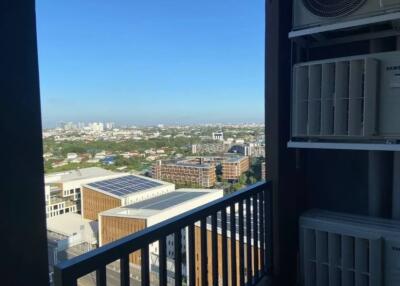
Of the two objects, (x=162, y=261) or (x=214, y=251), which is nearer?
(x=162, y=261)

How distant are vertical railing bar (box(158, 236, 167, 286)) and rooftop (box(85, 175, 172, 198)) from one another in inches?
22.8

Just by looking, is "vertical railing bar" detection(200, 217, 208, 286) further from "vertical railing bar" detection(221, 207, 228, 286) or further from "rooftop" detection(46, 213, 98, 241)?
"rooftop" detection(46, 213, 98, 241)

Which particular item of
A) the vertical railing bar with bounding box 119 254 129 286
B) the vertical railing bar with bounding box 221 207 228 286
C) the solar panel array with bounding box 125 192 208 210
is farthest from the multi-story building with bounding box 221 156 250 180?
the vertical railing bar with bounding box 119 254 129 286

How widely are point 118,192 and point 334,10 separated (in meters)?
1.55

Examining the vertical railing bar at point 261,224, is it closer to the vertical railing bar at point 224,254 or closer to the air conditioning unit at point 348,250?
the air conditioning unit at point 348,250

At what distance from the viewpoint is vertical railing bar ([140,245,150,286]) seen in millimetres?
1071

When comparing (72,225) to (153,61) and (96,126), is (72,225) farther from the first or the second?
(153,61)

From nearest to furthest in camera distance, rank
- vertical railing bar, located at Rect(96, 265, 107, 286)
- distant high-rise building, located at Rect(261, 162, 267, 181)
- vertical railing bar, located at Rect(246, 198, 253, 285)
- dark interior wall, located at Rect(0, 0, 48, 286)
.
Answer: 1. dark interior wall, located at Rect(0, 0, 48, 286)
2. vertical railing bar, located at Rect(96, 265, 107, 286)
3. vertical railing bar, located at Rect(246, 198, 253, 285)
4. distant high-rise building, located at Rect(261, 162, 267, 181)

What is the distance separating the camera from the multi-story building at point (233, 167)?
1932 millimetres

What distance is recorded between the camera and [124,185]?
1.77 metres

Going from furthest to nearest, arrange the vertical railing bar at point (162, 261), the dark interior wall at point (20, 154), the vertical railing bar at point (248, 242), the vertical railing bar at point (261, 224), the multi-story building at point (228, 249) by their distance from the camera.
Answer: the vertical railing bar at point (261, 224)
the vertical railing bar at point (248, 242)
the multi-story building at point (228, 249)
the vertical railing bar at point (162, 261)
the dark interior wall at point (20, 154)

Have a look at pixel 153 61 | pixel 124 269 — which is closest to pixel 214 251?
pixel 124 269

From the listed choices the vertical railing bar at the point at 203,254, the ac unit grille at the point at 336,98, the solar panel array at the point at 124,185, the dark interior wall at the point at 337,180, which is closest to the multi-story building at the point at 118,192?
the solar panel array at the point at 124,185

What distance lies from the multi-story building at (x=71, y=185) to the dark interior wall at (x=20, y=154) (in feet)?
1.30
